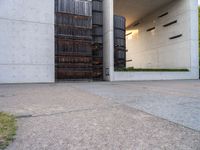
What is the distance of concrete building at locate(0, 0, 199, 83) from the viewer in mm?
13648

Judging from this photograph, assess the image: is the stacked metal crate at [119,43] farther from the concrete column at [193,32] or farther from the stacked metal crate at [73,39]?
the concrete column at [193,32]

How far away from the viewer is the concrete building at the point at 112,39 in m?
13.6

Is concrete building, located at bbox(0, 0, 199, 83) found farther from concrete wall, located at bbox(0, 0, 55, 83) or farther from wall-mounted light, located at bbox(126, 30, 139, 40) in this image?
wall-mounted light, located at bbox(126, 30, 139, 40)

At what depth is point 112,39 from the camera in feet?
54.7

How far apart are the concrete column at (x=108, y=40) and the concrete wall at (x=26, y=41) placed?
206 inches

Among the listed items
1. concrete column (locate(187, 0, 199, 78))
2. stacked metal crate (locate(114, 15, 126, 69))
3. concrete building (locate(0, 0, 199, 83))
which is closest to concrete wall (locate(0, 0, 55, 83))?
concrete building (locate(0, 0, 199, 83))

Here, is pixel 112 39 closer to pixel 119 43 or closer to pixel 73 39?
pixel 119 43

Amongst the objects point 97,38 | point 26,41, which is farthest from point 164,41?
point 26,41

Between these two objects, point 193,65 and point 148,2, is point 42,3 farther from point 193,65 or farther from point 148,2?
point 193,65

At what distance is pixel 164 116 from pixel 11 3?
48.4 feet

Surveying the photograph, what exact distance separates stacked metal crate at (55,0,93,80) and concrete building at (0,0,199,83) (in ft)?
2.40

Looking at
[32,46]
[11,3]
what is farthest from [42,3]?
[32,46]

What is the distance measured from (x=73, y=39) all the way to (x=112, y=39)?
3.67 m

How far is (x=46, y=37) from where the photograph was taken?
1461cm
